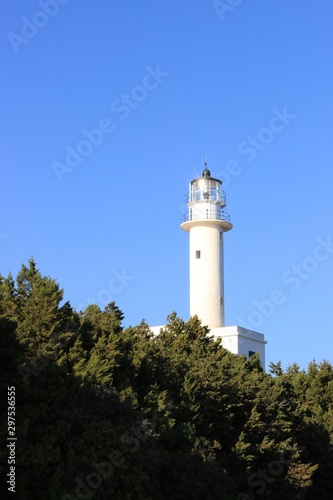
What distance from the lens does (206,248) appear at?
47.0 meters

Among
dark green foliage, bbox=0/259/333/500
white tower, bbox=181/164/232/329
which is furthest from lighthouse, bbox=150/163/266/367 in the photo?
dark green foliage, bbox=0/259/333/500

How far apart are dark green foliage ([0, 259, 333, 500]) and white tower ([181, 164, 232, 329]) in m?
7.32

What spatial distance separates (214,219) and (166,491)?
2581 centimetres

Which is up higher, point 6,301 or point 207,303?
point 207,303

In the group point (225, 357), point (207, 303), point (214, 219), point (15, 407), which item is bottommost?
point (15, 407)

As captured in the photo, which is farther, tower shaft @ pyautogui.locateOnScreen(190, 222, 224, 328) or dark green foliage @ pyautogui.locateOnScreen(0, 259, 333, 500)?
tower shaft @ pyautogui.locateOnScreen(190, 222, 224, 328)

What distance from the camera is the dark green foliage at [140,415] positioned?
18.7m

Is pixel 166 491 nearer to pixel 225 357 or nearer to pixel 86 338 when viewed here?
pixel 86 338

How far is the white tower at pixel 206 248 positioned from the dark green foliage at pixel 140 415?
7320 millimetres

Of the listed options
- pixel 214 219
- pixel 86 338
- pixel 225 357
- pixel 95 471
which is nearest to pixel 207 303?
pixel 214 219

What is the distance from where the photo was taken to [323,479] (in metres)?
36.2

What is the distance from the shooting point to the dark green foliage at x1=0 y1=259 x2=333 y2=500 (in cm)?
1867

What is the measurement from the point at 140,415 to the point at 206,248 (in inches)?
977

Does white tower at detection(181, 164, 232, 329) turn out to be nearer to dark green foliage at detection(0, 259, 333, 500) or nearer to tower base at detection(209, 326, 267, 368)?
tower base at detection(209, 326, 267, 368)
